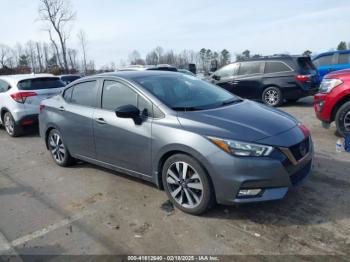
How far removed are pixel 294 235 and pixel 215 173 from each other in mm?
957

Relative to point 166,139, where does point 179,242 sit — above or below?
below

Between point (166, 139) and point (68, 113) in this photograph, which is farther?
point (68, 113)

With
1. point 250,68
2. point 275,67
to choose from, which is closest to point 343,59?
point 275,67

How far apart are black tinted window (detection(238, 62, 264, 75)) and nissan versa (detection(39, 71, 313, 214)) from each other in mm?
6542

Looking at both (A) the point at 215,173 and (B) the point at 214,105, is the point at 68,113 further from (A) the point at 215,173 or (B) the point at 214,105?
(A) the point at 215,173

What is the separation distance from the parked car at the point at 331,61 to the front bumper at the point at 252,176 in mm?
10087

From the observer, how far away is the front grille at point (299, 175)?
3.32 m

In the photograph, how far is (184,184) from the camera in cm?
355

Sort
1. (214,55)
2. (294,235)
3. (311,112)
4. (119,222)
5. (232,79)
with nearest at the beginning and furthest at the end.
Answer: (294,235), (119,222), (311,112), (232,79), (214,55)

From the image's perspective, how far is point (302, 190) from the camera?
13.0 ft

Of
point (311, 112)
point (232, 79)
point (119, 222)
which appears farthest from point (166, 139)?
point (232, 79)

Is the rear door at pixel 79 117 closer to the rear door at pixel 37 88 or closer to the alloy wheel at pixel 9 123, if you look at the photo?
the rear door at pixel 37 88

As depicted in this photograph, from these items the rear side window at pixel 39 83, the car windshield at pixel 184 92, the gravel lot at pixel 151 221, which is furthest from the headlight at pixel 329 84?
the rear side window at pixel 39 83

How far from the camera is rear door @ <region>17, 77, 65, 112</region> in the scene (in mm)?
7922
